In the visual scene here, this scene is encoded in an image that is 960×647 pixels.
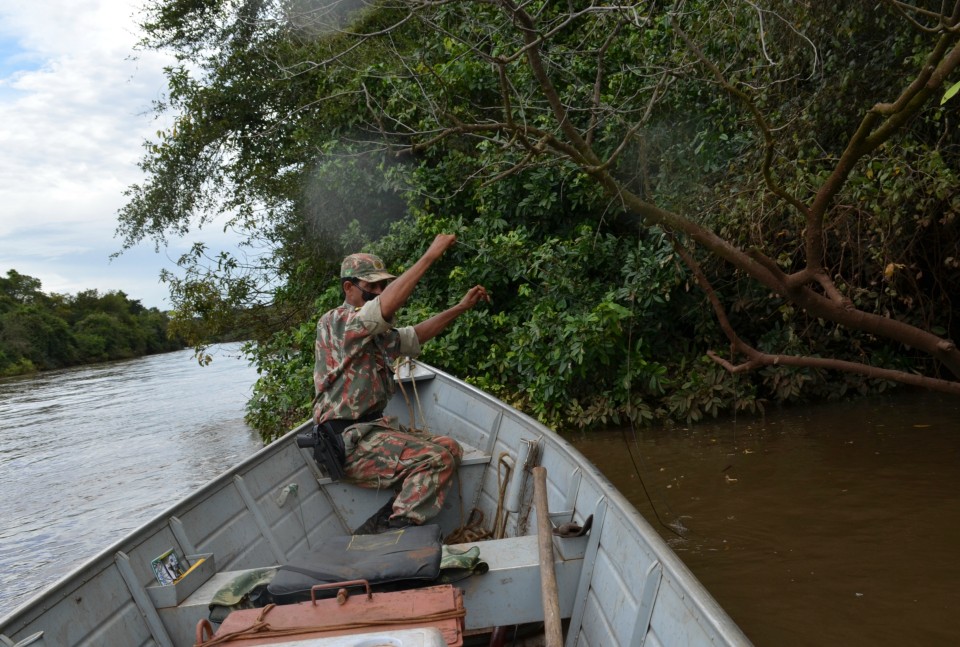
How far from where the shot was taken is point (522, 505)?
12.7 ft

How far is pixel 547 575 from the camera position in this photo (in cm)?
257

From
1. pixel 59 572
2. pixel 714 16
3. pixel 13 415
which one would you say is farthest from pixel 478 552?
pixel 13 415

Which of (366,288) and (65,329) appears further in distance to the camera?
(65,329)

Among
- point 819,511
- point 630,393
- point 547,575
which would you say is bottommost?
point 819,511

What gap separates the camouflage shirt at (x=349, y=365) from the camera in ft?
12.6

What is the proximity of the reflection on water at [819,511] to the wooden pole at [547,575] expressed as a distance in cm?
155

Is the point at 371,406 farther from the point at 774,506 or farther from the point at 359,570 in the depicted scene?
the point at 774,506

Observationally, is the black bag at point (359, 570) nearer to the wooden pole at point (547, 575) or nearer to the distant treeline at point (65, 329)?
the wooden pole at point (547, 575)

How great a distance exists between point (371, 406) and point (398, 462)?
0.33 meters

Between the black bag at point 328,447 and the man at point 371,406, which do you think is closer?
the man at point 371,406

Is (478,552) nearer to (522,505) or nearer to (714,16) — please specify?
(522,505)

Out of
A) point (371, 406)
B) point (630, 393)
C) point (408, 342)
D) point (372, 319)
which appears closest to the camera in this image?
point (372, 319)

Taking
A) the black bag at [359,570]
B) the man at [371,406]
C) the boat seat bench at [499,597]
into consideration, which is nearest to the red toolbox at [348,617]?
the black bag at [359,570]

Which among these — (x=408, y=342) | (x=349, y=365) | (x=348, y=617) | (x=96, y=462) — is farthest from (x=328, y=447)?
(x=96, y=462)
